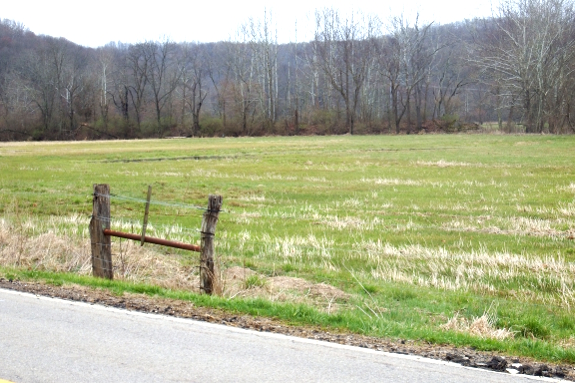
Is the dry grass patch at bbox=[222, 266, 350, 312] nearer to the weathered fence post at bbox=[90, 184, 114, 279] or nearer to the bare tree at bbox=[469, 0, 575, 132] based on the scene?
the weathered fence post at bbox=[90, 184, 114, 279]

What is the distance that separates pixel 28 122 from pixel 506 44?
2618 inches

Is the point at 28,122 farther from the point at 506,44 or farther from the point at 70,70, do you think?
the point at 506,44

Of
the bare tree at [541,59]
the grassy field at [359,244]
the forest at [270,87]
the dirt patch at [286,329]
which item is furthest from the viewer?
the forest at [270,87]

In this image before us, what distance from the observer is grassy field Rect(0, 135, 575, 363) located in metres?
9.15

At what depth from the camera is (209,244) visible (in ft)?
32.9

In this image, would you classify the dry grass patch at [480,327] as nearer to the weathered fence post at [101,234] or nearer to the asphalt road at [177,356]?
the asphalt road at [177,356]

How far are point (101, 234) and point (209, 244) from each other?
208cm

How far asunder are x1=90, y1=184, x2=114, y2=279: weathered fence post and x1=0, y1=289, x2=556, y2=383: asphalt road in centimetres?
279

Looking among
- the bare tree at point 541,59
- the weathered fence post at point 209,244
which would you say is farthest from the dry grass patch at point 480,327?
the bare tree at point 541,59

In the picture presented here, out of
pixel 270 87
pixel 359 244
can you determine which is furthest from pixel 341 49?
pixel 359 244

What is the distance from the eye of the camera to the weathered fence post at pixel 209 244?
9.96 m

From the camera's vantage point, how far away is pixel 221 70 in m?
128

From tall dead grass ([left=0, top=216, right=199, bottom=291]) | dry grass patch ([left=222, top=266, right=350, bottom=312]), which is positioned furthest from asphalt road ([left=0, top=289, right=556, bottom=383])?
tall dead grass ([left=0, top=216, right=199, bottom=291])

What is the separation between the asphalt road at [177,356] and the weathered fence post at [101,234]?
110 inches
